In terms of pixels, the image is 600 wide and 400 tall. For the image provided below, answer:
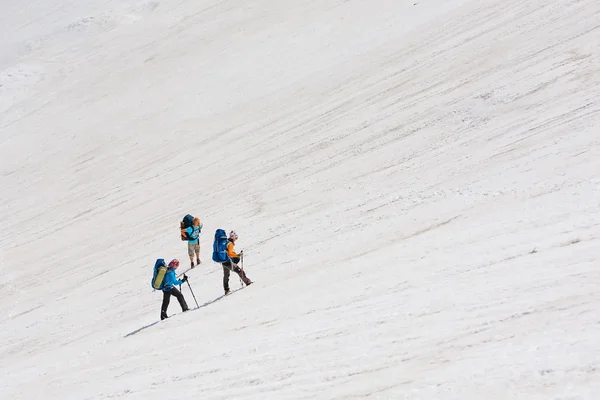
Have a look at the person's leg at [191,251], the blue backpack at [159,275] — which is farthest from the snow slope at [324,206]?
the blue backpack at [159,275]

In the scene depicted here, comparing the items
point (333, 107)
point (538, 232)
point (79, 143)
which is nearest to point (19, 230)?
point (79, 143)

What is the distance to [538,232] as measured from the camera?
1066cm

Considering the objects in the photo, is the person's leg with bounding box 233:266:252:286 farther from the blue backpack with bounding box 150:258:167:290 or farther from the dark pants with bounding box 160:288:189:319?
the blue backpack with bounding box 150:258:167:290

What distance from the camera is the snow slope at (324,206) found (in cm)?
834

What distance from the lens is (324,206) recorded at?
19.6 m

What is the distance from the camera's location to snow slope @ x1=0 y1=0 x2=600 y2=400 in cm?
834

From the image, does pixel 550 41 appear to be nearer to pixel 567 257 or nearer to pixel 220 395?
pixel 567 257

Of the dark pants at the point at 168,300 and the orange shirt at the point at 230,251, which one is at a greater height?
the orange shirt at the point at 230,251

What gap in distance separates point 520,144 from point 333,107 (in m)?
12.5

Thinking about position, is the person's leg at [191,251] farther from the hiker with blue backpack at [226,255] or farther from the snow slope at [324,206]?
the hiker with blue backpack at [226,255]

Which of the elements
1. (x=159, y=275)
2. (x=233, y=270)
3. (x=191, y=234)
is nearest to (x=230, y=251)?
(x=233, y=270)

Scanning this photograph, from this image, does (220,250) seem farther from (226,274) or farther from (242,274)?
(242,274)

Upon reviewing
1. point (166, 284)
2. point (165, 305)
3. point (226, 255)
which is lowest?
point (165, 305)

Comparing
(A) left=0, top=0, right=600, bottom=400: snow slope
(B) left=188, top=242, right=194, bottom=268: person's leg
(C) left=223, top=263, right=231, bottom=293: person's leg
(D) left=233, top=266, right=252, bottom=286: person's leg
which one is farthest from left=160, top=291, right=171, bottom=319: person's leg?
(B) left=188, top=242, right=194, bottom=268: person's leg
